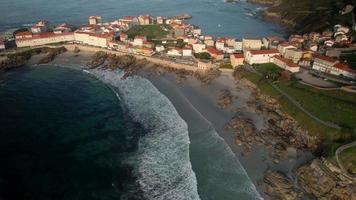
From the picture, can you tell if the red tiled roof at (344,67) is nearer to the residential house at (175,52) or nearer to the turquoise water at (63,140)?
the residential house at (175,52)

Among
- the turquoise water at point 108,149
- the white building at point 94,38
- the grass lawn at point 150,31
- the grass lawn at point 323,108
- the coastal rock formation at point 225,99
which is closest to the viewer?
the turquoise water at point 108,149

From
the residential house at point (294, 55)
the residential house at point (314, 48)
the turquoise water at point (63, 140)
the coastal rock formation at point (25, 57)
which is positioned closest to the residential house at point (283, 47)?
the residential house at point (294, 55)

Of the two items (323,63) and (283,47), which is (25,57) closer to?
(283,47)

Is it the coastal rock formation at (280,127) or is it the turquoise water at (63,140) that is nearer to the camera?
the turquoise water at (63,140)

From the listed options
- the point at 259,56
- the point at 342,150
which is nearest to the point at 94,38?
the point at 259,56

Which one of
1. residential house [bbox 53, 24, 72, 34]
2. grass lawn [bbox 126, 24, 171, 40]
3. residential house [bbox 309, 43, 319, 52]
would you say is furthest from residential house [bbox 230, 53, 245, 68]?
residential house [bbox 53, 24, 72, 34]

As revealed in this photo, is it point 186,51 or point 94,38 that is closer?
point 186,51
